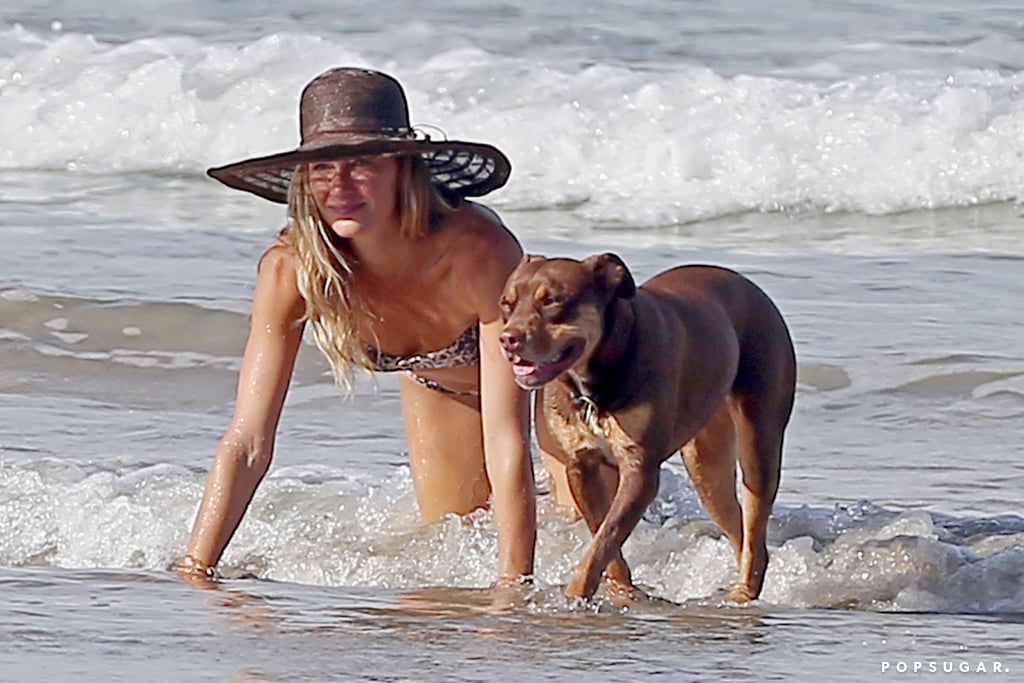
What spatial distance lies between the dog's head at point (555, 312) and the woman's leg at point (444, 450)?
141cm

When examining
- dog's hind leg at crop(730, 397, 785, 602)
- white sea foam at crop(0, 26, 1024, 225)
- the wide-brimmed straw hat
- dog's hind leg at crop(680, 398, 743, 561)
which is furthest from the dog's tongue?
white sea foam at crop(0, 26, 1024, 225)

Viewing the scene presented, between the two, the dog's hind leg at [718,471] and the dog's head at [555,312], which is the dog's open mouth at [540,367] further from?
the dog's hind leg at [718,471]

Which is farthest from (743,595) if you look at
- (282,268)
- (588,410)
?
(282,268)

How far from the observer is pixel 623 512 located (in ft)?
14.2

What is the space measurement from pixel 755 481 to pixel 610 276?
0.84m

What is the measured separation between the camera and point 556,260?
14.2 feet

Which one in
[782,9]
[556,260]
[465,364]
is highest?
[782,9]

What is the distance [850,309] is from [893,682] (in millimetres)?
4839

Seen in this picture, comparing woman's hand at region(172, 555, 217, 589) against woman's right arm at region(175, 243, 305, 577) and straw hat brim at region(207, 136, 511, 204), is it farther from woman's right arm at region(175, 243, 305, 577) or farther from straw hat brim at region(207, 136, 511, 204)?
straw hat brim at region(207, 136, 511, 204)

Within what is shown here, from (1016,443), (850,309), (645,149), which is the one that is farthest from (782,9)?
(1016,443)

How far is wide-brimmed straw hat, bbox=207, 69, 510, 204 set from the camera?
4.57m

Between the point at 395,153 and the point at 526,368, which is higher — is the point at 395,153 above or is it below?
above

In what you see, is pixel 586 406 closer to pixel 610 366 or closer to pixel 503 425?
pixel 610 366

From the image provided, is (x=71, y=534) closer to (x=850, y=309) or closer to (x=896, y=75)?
(x=850, y=309)
